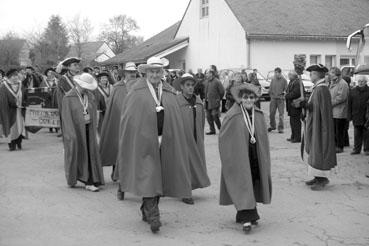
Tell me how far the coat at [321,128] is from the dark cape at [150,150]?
275 cm

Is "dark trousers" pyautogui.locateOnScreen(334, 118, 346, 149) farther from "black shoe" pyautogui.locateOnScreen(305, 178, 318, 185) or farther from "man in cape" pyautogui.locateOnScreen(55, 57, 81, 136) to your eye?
"man in cape" pyautogui.locateOnScreen(55, 57, 81, 136)

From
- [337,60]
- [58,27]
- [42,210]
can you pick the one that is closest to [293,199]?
[42,210]

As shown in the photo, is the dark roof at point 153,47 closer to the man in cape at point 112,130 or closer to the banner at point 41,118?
the banner at point 41,118

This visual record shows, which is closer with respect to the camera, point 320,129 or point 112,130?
point 320,129

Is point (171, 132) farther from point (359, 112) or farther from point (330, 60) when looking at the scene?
point (330, 60)

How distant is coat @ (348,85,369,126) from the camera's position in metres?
12.0

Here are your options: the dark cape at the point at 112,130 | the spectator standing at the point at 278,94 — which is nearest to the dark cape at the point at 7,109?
the dark cape at the point at 112,130

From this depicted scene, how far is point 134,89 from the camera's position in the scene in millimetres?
6609

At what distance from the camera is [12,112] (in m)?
13.9

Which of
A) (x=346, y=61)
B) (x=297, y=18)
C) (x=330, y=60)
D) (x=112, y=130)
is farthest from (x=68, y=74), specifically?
(x=346, y=61)

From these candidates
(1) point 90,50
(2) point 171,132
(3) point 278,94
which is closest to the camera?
(2) point 171,132

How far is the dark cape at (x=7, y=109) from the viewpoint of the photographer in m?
13.7

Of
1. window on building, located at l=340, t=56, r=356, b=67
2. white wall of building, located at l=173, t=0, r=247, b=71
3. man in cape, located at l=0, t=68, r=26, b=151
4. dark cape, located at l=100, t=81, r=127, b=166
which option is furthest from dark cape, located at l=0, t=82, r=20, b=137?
window on building, located at l=340, t=56, r=356, b=67

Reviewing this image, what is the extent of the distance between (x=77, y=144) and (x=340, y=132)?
6.40m
